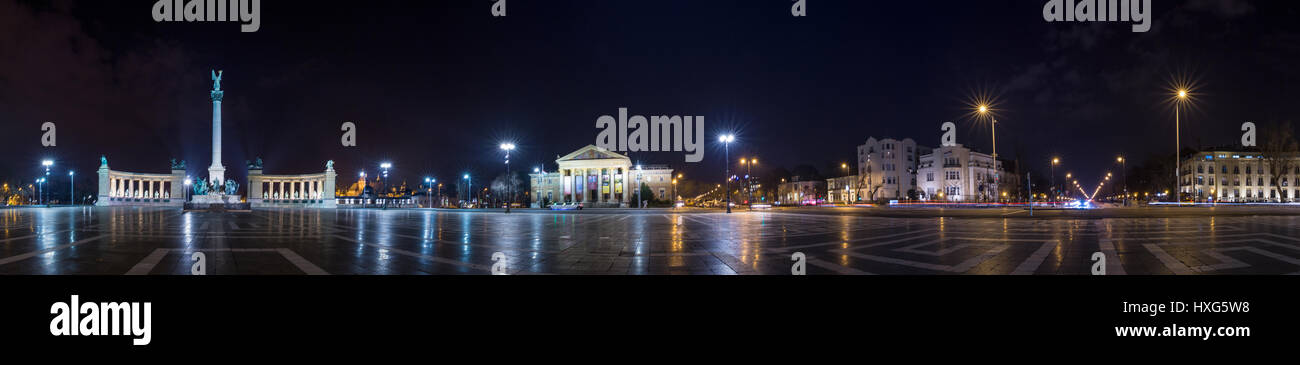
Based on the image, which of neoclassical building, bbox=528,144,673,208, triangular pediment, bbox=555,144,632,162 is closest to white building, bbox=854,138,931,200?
neoclassical building, bbox=528,144,673,208

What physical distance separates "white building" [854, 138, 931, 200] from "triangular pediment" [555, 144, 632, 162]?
4506cm

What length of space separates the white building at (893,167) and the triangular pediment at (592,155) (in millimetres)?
45060

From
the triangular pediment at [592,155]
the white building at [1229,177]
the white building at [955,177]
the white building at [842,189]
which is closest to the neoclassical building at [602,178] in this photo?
the triangular pediment at [592,155]

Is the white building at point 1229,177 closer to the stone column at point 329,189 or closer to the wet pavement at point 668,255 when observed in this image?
the wet pavement at point 668,255

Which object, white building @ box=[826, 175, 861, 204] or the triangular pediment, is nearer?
the triangular pediment

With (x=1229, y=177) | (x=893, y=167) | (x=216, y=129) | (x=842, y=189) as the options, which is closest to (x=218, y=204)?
(x=216, y=129)

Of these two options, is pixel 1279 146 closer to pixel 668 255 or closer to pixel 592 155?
pixel 668 255

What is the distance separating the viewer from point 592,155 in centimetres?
8950

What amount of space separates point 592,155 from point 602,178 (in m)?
5.40

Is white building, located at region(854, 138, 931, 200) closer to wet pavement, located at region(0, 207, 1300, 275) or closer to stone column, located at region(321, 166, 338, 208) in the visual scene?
wet pavement, located at region(0, 207, 1300, 275)

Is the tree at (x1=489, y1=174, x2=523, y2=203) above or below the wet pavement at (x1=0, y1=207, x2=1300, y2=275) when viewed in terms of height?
above

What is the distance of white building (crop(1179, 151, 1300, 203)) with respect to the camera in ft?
238
